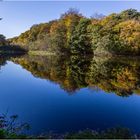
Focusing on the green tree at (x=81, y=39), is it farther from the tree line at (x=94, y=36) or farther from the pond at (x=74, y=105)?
the pond at (x=74, y=105)

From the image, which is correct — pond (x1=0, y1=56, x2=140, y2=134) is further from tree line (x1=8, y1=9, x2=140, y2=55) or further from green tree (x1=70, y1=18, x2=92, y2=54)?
green tree (x1=70, y1=18, x2=92, y2=54)

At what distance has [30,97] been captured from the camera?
14.4m

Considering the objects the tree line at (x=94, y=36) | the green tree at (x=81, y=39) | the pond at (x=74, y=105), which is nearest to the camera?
the pond at (x=74, y=105)

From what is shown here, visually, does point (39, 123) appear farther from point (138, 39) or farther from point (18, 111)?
point (138, 39)

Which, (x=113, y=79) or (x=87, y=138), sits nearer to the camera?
(x=87, y=138)

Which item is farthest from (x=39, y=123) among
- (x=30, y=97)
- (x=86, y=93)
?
(x=86, y=93)

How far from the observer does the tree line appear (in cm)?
4544

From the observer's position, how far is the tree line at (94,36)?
149 feet

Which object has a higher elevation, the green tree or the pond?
the green tree

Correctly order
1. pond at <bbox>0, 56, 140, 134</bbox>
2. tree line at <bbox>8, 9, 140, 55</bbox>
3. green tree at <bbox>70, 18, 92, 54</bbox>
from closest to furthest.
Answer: pond at <bbox>0, 56, 140, 134</bbox> < tree line at <bbox>8, 9, 140, 55</bbox> < green tree at <bbox>70, 18, 92, 54</bbox>

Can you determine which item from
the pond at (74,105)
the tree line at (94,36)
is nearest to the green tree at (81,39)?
A: the tree line at (94,36)

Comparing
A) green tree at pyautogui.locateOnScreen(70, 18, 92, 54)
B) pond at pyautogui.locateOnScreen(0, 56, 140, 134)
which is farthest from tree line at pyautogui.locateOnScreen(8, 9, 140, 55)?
pond at pyautogui.locateOnScreen(0, 56, 140, 134)

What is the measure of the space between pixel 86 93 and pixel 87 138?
9.14 metres

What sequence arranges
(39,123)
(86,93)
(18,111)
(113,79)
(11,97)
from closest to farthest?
(39,123)
(18,111)
(11,97)
(86,93)
(113,79)
